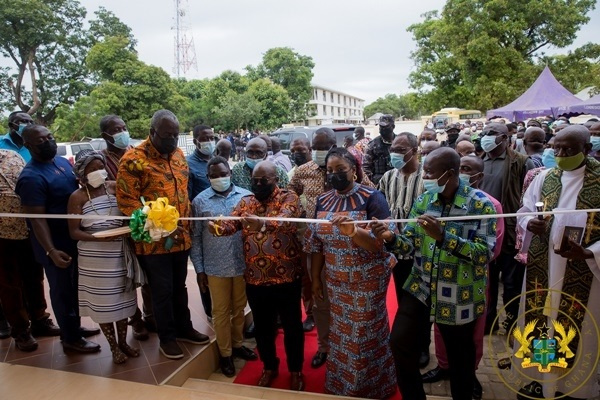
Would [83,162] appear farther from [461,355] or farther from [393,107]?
[393,107]

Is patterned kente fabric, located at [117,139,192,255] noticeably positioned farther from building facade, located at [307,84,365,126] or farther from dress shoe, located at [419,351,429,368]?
building facade, located at [307,84,365,126]

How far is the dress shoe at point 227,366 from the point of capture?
11.9 feet

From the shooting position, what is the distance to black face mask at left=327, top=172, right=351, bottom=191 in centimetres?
283

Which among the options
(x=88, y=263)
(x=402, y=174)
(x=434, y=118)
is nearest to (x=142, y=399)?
(x=88, y=263)

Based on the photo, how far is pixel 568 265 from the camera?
9.01 ft

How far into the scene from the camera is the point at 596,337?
271cm

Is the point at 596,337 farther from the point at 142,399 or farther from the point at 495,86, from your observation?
the point at 495,86

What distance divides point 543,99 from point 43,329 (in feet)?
48.4

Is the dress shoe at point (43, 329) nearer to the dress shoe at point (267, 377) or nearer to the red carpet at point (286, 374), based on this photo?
the red carpet at point (286, 374)

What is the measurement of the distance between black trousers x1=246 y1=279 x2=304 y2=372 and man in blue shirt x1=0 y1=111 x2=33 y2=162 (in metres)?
2.95

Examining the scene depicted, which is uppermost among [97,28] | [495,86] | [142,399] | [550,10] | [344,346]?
[97,28]

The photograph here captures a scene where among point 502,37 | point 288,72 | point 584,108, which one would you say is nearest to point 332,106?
point 288,72

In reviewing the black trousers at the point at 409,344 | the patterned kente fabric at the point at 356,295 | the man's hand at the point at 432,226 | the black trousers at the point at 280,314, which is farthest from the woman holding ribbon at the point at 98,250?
the man's hand at the point at 432,226

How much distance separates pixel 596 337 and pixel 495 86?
1833 centimetres
